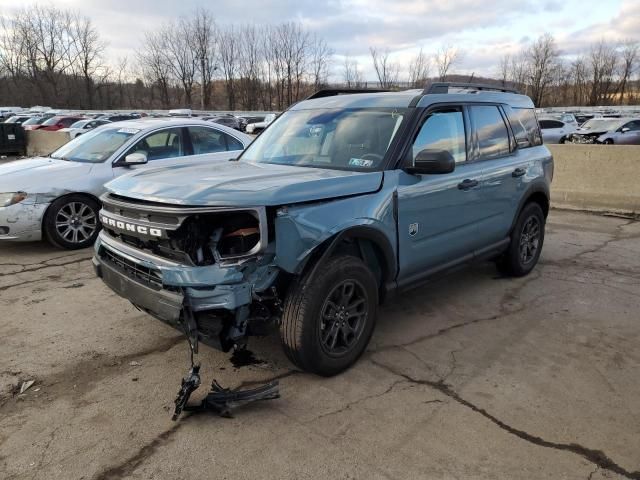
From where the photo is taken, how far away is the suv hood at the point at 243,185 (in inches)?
115

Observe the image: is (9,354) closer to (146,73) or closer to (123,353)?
(123,353)

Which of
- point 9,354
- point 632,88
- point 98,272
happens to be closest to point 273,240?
point 98,272

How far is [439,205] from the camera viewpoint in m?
4.05

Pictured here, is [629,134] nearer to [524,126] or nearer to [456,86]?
[524,126]

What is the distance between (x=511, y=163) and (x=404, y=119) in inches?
66.3

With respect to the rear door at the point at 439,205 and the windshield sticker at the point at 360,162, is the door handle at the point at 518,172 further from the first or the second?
the windshield sticker at the point at 360,162

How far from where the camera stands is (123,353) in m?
3.77

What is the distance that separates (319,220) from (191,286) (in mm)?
886

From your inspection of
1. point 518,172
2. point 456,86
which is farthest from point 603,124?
point 456,86

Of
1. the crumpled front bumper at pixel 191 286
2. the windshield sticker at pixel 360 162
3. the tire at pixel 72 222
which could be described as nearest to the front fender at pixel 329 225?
the crumpled front bumper at pixel 191 286

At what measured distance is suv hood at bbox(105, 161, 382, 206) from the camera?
9.60 ft

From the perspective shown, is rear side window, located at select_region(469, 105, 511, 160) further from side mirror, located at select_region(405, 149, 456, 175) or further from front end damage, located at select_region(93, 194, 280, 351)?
front end damage, located at select_region(93, 194, 280, 351)

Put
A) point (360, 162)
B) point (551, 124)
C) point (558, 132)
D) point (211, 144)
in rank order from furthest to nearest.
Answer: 1. point (551, 124)
2. point (558, 132)
3. point (211, 144)
4. point (360, 162)

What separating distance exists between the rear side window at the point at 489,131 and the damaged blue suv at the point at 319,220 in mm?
19
